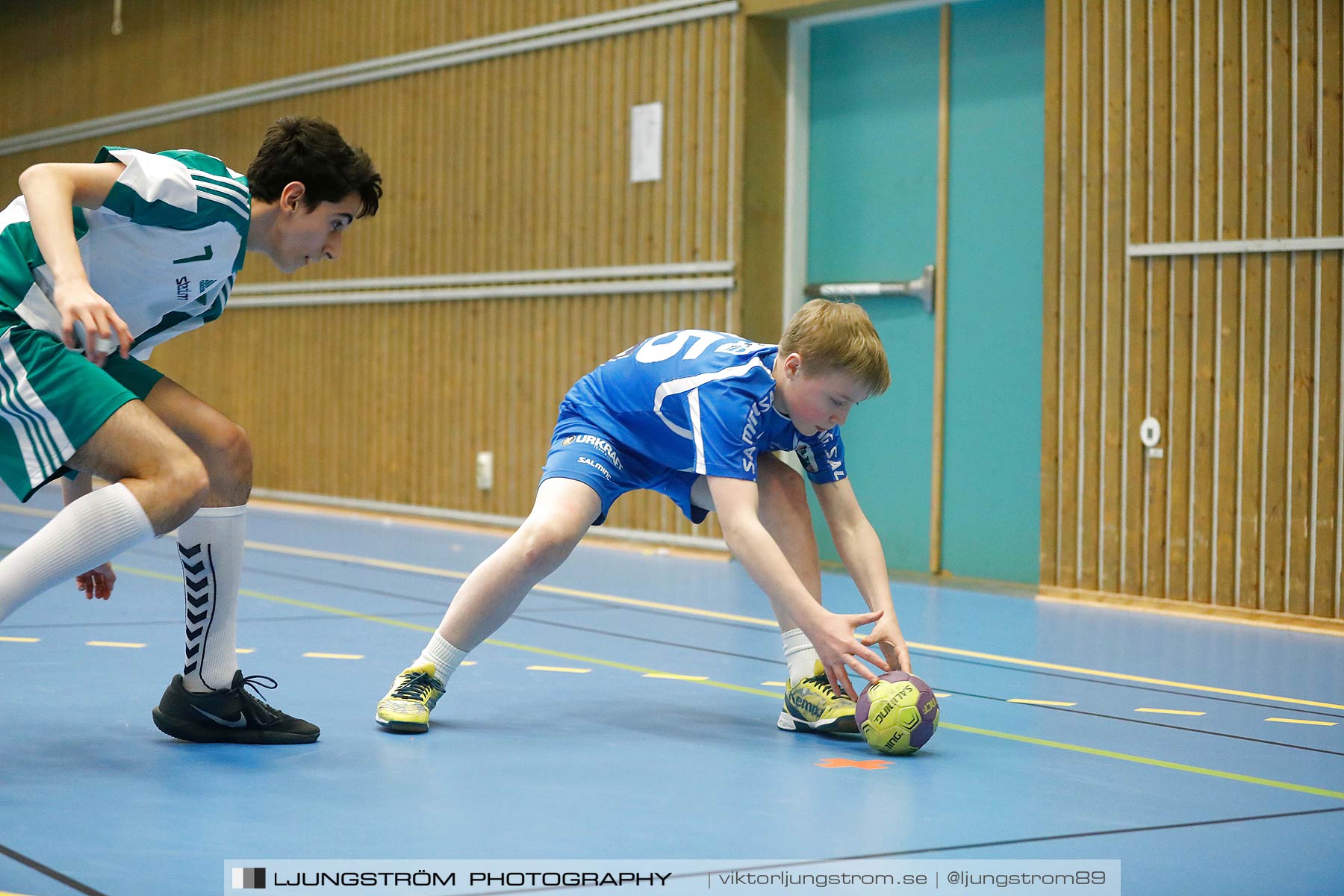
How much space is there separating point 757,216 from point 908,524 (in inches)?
71.8

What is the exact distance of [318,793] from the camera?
2486 millimetres

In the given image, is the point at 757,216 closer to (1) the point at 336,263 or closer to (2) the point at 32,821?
(1) the point at 336,263

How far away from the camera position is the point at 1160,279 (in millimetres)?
6059

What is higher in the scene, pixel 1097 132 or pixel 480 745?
pixel 1097 132

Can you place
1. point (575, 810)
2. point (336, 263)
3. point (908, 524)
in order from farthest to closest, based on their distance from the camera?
point (336, 263), point (908, 524), point (575, 810)

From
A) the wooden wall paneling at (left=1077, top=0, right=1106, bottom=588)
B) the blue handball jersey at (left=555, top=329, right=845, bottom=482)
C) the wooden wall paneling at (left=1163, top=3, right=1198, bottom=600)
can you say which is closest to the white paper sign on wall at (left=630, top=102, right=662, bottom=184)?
the wooden wall paneling at (left=1077, top=0, right=1106, bottom=588)

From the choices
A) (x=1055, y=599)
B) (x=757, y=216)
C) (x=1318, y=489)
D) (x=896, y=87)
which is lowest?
(x=1055, y=599)

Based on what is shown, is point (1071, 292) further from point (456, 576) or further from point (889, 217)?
point (456, 576)

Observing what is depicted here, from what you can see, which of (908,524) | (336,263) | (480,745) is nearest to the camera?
(480,745)

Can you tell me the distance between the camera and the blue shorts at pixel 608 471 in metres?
3.29

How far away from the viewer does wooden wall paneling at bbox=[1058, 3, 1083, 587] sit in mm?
6352

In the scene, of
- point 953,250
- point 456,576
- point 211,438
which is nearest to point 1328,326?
point 953,250

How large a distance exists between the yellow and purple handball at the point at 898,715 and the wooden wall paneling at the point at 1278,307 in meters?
3.26

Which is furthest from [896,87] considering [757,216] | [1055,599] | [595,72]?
[1055,599]
